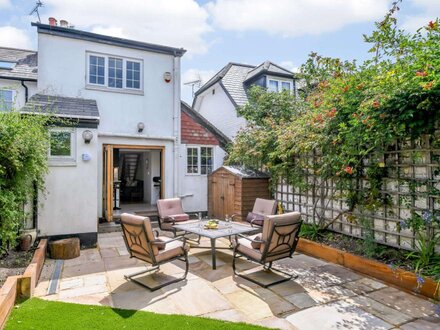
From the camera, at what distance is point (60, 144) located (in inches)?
296

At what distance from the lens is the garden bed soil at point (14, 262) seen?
5.00 metres

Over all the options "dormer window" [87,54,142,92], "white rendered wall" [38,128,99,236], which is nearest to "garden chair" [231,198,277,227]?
"white rendered wall" [38,128,99,236]

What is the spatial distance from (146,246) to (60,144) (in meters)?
4.33

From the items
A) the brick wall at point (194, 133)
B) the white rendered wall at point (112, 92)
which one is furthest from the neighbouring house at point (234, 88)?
the white rendered wall at point (112, 92)

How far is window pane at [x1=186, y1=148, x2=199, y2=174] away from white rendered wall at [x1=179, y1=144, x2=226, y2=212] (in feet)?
0.57

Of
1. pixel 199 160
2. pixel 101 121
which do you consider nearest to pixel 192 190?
pixel 199 160

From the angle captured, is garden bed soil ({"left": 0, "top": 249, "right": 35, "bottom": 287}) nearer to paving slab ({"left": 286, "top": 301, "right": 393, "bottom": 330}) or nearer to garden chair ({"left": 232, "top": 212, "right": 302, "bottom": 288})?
garden chair ({"left": 232, "top": 212, "right": 302, "bottom": 288})

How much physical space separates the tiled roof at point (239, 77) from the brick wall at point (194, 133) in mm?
2546

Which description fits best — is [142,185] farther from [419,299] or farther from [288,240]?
[419,299]

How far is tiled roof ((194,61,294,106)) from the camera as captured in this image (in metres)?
14.4

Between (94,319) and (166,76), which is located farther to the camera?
(166,76)

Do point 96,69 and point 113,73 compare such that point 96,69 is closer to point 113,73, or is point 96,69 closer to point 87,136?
point 113,73

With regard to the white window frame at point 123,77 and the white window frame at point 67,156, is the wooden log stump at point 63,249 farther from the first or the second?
the white window frame at point 123,77

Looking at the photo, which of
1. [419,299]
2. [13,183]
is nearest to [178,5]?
[13,183]
